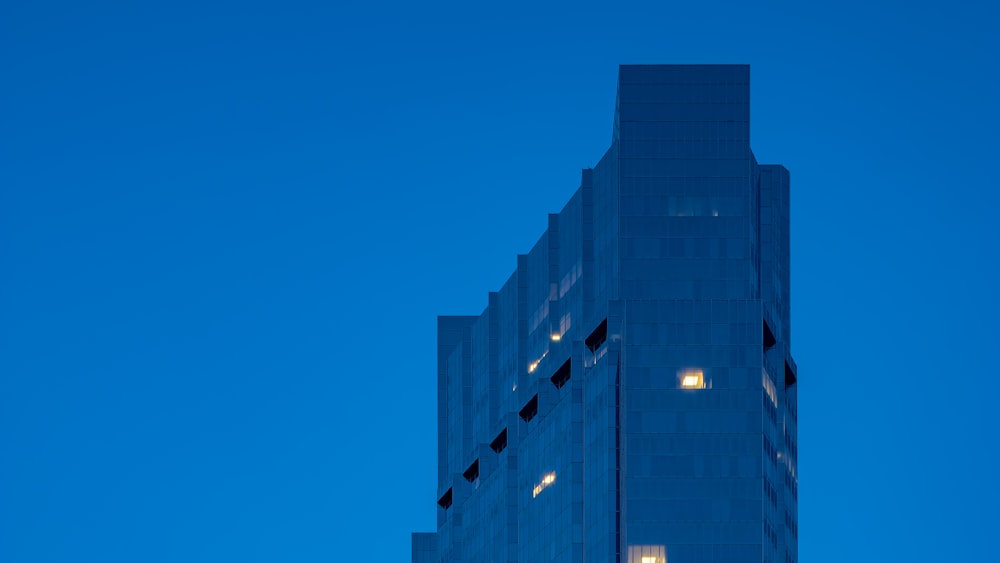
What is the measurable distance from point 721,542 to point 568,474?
69.8 feet

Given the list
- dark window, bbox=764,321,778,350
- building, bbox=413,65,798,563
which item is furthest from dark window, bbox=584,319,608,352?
dark window, bbox=764,321,778,350

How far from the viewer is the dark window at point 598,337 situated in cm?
18864

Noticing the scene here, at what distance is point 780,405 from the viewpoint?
187 m

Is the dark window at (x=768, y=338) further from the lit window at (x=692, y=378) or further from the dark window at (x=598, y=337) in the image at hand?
the dark window at (x=598, y=337)

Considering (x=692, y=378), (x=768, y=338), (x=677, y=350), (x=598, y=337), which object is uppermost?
(x=598, y=337)

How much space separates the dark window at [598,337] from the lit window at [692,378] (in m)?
11.5

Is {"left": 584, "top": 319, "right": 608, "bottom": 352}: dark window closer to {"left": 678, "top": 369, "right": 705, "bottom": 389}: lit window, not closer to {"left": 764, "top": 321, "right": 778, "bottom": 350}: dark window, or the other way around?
{"left": 678, "top": 369, "right": 705, "bottom": 389}: lit window

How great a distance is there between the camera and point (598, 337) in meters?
191

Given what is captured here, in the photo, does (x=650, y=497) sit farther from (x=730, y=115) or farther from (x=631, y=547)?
(x=730, y=115)

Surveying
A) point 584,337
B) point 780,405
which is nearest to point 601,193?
point 584,337

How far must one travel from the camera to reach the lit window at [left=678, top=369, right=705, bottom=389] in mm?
178000

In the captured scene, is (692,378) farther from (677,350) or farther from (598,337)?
(598,337)

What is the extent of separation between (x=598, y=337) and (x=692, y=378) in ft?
51.8

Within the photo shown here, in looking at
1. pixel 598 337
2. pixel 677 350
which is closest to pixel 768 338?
pixel 677 350
